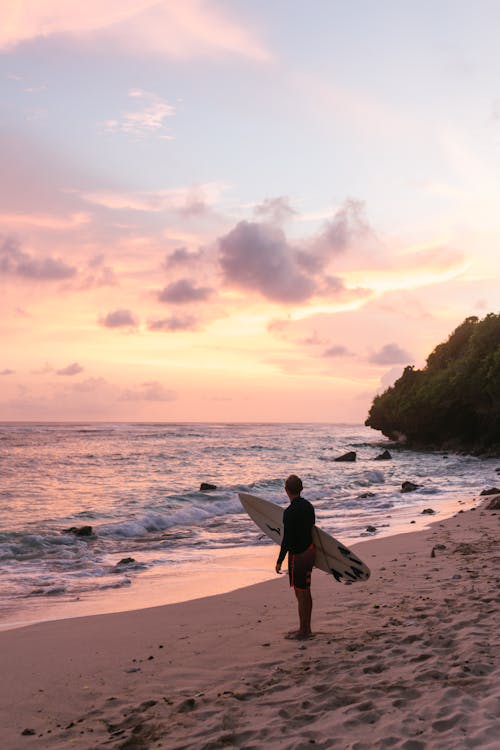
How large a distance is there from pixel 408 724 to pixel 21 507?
63.7 feet

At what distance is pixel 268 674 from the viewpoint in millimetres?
6348

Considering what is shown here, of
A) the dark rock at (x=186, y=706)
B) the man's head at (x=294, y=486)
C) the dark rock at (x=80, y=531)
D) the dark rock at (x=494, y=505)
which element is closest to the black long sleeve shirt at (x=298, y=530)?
the man's head at (x=294, y=486)

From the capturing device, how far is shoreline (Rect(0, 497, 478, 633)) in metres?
9.45

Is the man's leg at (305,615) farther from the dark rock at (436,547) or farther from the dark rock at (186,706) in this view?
the dark rock at (436,547)

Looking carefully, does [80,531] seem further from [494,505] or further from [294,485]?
[494,505]

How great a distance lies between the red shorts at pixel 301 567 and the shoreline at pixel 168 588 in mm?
2859

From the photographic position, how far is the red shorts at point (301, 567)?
7848 millimetres

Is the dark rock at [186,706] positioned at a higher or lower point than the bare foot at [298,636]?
higher

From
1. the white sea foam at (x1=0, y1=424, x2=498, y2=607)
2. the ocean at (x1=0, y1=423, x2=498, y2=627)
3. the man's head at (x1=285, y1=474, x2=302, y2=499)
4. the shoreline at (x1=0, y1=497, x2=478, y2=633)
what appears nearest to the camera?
the man's head at (x1=285, y1=474, x2=302, y2=499)

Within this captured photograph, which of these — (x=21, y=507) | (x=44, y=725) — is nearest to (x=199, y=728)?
(x=44, y=725)

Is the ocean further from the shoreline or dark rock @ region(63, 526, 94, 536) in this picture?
dark rock @ region(63, 526, 94, 536)

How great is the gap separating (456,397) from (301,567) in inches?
2323

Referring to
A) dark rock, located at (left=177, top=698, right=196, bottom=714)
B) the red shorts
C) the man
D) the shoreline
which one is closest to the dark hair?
the man

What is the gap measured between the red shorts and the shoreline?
9.38ft
